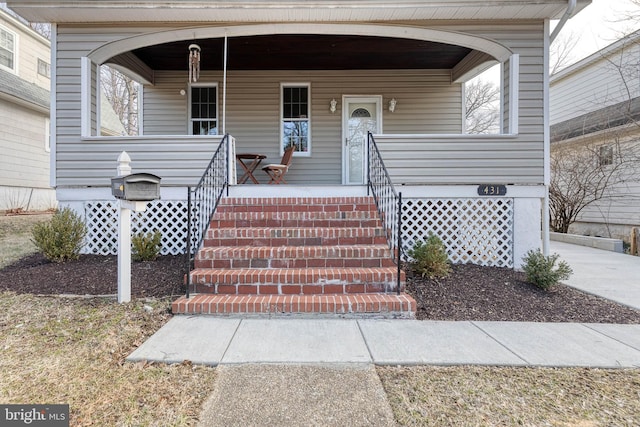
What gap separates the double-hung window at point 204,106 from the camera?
734 cm

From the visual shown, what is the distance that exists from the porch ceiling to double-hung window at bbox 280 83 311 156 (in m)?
0.47

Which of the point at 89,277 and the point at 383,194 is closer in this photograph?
the point at 89,277

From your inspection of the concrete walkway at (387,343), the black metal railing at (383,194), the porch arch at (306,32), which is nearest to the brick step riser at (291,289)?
the concrete walkway at (387,343)

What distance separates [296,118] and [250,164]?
54.5 inches

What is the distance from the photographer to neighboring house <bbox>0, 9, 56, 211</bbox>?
9.22m

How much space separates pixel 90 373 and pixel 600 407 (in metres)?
3.10

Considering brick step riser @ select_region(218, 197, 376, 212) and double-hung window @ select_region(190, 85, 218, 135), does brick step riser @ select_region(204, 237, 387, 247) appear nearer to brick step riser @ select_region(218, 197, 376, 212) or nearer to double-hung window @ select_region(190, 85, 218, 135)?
brick step riser @ select_region(218, 197, 376, 212)

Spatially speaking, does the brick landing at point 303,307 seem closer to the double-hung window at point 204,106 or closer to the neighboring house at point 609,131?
the double-hung window at point 204,106

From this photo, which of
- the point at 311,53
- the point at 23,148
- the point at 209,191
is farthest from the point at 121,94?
the point at 209,191

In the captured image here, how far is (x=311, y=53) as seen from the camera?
6406 millimetres

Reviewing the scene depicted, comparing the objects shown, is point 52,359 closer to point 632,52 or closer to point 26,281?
point 26,281

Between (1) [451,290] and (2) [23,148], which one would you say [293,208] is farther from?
(2) [23,148]

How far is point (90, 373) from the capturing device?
2230 mm

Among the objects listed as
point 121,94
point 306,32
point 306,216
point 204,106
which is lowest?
point 306,216
